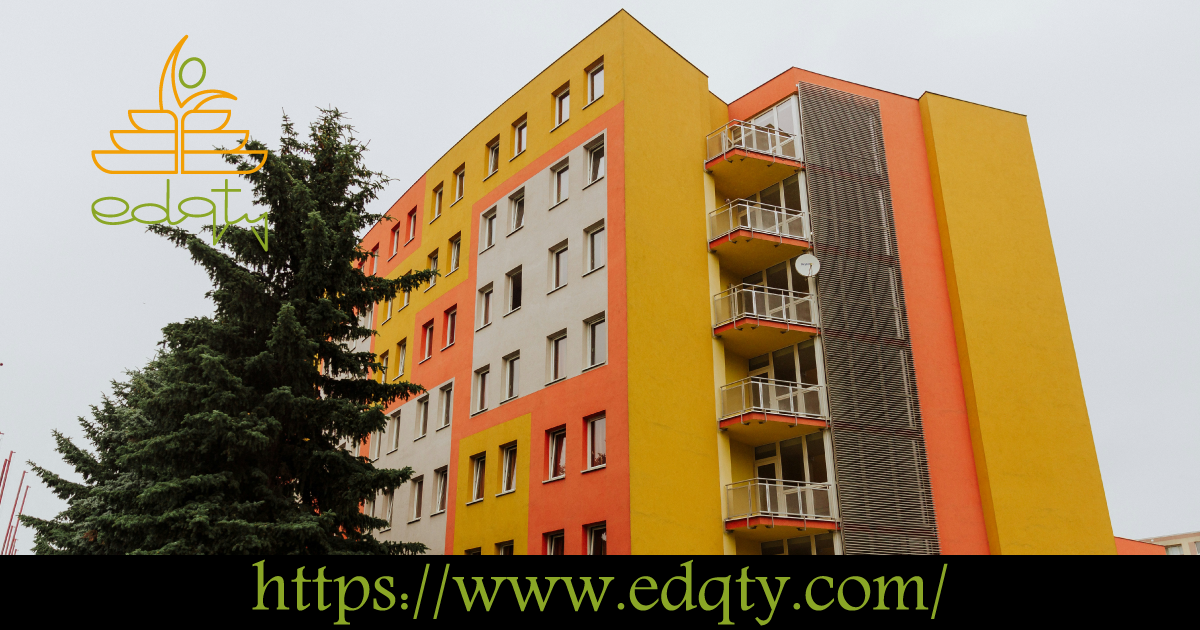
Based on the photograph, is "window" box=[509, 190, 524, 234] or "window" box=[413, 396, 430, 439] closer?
"window" box=[509, 190, 524, 234]

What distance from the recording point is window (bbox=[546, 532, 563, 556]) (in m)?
23.1

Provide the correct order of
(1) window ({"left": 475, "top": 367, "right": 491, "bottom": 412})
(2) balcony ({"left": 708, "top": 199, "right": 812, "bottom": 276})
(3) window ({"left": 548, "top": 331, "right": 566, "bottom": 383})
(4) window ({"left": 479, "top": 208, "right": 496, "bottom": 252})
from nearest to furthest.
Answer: (3) window ({"left": 548, "top": 331, "right": 566, "bottom": 383}) → (2) balcony ({"left": 708, "top": 199, "right": 812, "bottom": 276}) → (1) window ({"left": 475, "top": 367, "right": 491, "bottom": 412}) → (4) window ({"left": 479, "top": 208, "right": 496, "bottom": 252})

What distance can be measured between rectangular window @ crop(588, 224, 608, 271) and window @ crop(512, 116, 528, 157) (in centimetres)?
639

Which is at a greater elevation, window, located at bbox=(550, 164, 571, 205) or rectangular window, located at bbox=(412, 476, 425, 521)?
window, located at bbox=(550, 164, 571, 205)

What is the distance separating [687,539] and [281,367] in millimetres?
Answer: 10456

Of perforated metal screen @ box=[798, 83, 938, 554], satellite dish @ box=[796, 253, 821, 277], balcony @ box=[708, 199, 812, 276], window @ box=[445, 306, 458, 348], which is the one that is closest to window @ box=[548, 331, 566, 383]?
balcony @ box=[708, 199, 812, 276]

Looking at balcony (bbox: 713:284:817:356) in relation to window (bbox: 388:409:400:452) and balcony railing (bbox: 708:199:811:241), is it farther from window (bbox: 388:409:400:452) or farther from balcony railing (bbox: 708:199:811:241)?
window (bbox: 388:409:400:452)

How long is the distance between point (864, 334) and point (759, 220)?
4.46 m

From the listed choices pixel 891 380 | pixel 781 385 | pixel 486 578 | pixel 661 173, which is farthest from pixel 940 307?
pixel 486 578

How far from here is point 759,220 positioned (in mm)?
25781

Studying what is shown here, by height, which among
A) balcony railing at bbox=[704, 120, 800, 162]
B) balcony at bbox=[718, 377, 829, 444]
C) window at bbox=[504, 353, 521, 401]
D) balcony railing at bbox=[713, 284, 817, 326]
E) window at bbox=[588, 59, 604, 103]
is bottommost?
balcony at bbox=[718, 377, 829, 444]

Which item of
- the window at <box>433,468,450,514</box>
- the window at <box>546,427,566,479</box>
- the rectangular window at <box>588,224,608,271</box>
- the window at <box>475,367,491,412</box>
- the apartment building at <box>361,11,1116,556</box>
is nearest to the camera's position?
the apartment building at <box>361,11,1116,556</box>

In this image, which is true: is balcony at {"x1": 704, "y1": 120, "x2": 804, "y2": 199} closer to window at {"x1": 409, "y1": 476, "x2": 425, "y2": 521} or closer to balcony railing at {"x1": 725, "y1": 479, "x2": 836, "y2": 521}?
balcony railing at {"x1": 725, "y1": 479, "x2": 836, "y2": 521}

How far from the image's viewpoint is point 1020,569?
859 cm
